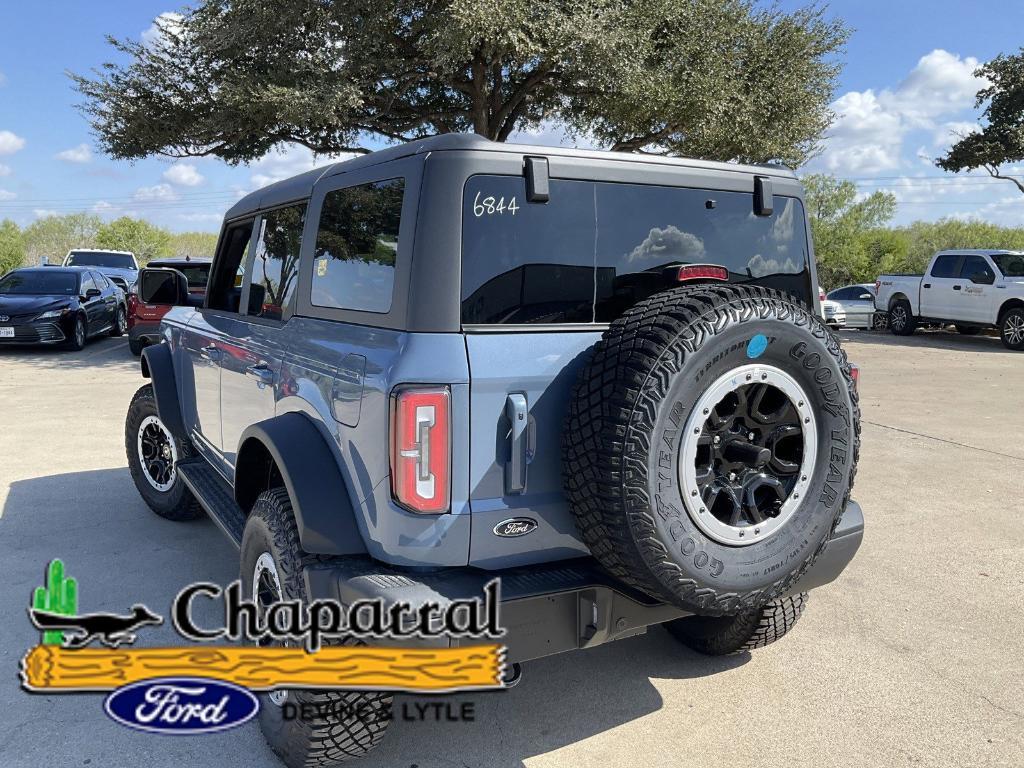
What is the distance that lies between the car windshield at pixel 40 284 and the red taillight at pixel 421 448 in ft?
48.9

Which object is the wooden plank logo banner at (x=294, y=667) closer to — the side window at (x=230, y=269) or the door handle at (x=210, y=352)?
the door handle at (x=210, y=352)

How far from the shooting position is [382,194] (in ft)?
8.55

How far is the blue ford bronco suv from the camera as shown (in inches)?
87.8

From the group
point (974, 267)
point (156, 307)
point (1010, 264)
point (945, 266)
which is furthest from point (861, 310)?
point (156, 307)

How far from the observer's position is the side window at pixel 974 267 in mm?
16970

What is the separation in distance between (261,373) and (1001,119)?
25.7 meters

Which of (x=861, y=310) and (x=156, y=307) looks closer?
(x=156, y=307)

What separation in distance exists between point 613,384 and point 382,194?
102 centimetres

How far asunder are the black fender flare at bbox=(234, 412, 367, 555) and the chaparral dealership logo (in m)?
0.19

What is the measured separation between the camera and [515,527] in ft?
7.84

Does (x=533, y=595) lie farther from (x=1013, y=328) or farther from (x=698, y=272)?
(x=1013, y=328)

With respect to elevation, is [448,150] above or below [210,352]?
above

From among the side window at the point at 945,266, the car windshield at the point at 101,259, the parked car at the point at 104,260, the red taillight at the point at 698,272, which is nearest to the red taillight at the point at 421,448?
the red taillight at the point at 698,272

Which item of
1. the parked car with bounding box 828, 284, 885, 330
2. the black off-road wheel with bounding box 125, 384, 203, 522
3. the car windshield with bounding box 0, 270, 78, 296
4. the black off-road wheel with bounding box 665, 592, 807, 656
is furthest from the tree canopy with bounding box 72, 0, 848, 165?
the black off-road wheel with bounding box 665, 592, 807, 656
